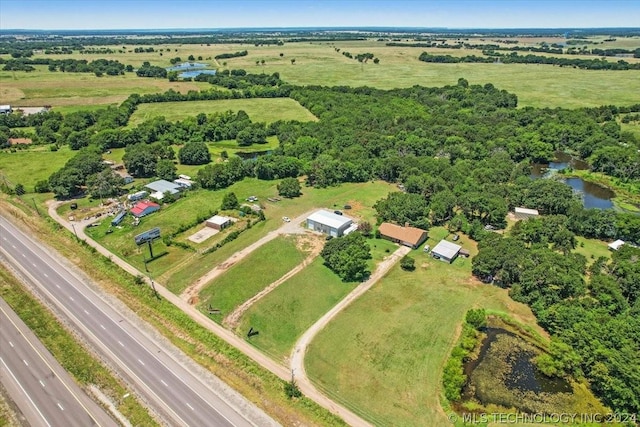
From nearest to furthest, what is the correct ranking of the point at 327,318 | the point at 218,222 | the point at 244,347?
1. the point at 244,347
2. the point at 327,318
3. the point at 218,222

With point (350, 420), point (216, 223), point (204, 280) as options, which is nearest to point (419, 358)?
point (350, 420)

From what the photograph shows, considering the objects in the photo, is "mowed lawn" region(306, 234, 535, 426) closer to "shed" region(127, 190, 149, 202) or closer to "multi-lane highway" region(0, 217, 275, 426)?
"multi-lane highway" region(0, 217, 275, 426)

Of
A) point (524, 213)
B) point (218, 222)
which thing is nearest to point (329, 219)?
point (218, 222)

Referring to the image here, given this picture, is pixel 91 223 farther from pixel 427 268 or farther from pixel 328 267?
pixel 427 268

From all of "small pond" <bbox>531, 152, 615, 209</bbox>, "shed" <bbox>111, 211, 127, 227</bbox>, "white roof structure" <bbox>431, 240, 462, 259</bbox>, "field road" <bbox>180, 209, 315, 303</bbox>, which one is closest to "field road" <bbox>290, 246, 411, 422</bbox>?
"white roof structure" <bbox>431, 240, 462, 259</bbox>

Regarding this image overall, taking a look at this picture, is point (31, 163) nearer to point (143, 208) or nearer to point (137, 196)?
point (137, 196)

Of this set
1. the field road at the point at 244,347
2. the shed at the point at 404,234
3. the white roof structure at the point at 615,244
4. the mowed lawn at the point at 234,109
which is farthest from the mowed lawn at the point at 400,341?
the mowed lawn at the point at 234,109

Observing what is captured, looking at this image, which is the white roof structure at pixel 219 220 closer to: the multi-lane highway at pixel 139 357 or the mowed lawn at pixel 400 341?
the multi-lane highway at pixel 139 357
